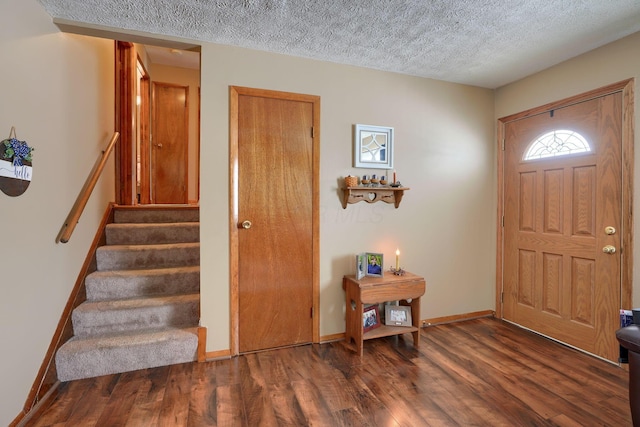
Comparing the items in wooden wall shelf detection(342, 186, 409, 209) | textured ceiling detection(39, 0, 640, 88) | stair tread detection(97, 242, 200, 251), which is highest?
textured ceiling detection(39, 0, 640, 88)

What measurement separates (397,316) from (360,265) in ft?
1.89

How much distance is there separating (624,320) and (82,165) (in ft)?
13.0

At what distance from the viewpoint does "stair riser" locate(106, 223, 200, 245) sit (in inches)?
112

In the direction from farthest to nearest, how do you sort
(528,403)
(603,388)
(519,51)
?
1. (519,51)
2. (603,388)
3. (528,403)

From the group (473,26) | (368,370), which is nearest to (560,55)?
(473,26)

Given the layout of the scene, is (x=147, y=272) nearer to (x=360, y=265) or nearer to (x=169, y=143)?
(x=360, y=265)

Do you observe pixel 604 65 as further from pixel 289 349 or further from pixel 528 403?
pixel 289 349

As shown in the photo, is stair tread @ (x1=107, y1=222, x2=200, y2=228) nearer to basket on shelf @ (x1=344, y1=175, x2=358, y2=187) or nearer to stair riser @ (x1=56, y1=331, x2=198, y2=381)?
stair riser @ (x1=56, y1=331, x2=198, y2=381)

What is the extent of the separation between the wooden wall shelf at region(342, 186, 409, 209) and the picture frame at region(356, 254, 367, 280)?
0.46m

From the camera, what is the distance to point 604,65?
2.30 meters

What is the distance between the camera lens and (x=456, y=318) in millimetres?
3088

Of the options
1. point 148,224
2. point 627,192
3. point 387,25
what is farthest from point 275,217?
point 627,192

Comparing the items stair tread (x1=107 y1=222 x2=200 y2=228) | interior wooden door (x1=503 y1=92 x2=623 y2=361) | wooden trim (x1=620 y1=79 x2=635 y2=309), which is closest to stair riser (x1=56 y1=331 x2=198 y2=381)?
stair tread (x1=107 y1=222 x2=200 y2=228)

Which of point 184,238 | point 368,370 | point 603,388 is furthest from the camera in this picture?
point 184,238
